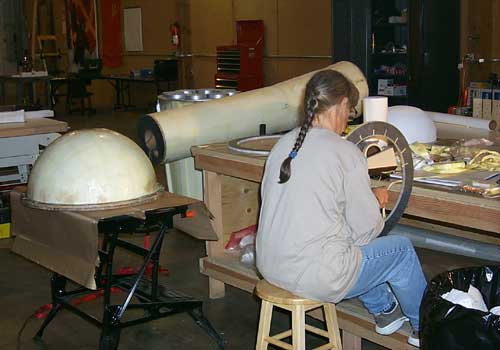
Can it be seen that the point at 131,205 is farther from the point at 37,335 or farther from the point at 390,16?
the point at 390,16

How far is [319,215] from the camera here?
2572 mm

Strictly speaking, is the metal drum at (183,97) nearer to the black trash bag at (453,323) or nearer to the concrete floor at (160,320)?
the concrete floor at (160,320)

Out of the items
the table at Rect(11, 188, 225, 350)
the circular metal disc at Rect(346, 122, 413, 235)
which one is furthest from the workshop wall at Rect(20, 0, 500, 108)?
the table at Rect(11, 188, 225, 350)

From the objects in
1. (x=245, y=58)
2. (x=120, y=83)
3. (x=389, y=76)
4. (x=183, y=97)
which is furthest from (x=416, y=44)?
(x=120, y=83)

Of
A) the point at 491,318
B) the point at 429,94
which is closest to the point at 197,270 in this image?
the point at 491,318

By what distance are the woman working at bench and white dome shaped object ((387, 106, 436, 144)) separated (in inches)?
41.9

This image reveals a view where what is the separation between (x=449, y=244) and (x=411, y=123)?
634 mm

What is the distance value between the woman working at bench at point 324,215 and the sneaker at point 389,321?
0.85 feet

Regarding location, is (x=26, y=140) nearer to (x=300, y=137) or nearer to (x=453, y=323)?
(x=300, y=137)

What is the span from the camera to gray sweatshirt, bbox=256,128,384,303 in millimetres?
2568

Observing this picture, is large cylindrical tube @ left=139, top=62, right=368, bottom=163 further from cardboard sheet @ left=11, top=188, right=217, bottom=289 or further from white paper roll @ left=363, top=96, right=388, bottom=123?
white paper roll @ left=363, top=96, right=388, bottom=123

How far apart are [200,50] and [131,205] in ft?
35.2

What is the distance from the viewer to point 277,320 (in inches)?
156

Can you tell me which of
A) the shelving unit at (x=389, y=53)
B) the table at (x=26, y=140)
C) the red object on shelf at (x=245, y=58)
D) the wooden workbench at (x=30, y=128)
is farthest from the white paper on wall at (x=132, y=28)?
the wooden workbench at (x=30, y=128)
